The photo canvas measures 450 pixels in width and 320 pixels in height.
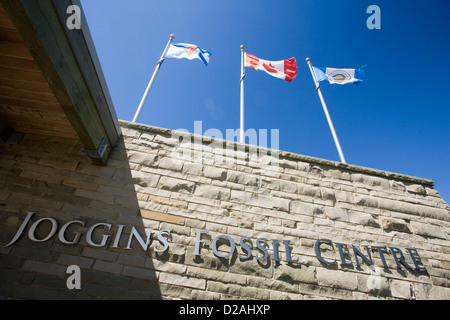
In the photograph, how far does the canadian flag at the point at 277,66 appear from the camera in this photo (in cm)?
684

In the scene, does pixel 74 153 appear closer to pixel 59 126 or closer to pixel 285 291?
pixel 59 126

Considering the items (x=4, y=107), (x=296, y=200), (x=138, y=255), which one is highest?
(x=4, y=107)

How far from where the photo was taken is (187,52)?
6906mm

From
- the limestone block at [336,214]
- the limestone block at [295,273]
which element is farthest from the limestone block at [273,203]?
the limestone block at [295,273]

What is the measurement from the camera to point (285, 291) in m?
2.54

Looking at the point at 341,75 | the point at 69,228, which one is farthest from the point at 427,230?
the point at 341,75

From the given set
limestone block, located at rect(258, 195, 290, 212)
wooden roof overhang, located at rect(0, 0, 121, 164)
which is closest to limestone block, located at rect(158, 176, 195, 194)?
wooden roof overhang, located at rect(0, 0, 121, 164)

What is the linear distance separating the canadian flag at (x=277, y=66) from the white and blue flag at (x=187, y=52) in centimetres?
136

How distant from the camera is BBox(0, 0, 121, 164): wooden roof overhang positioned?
1.61 meters

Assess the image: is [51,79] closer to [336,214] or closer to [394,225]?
[336,214]

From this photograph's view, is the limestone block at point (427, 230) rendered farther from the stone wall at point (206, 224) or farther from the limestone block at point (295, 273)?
the limestone block at point (295, 273)
